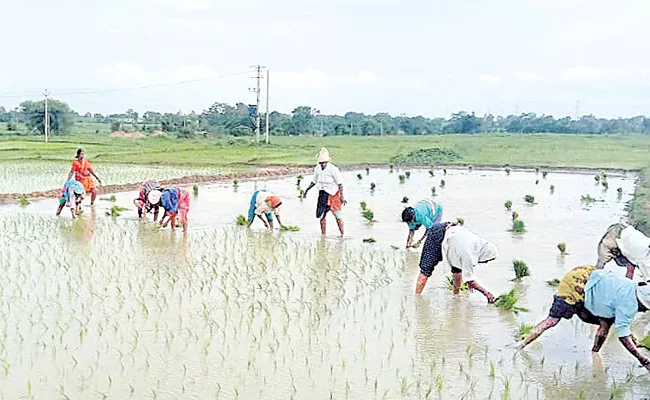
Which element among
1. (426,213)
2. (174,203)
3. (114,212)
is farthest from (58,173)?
(426,213)

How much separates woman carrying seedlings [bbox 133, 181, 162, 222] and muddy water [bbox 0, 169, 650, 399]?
46 centimetres

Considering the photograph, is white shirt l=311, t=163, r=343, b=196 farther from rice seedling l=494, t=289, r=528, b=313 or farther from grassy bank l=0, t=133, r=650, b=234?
grassy bank l=0, t=133, r=650, b=234

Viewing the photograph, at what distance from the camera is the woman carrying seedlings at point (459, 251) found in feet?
24.2

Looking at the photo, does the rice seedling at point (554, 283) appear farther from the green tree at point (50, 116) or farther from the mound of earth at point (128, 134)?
the green tree at point (50, 116)

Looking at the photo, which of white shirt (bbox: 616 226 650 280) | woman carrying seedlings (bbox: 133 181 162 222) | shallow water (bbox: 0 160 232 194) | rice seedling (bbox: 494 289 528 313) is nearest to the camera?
white shirt (bbox: 616 226 650 280)

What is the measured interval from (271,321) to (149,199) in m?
5.61

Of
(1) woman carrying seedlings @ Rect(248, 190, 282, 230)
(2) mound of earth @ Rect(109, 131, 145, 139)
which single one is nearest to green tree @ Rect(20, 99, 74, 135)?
(2) mound of earth @ Rect(109, 131, 145, 139)

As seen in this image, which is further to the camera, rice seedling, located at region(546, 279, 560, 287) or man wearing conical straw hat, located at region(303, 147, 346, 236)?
man wearing conical straw hat, located at region(303, 147, 346, 236)

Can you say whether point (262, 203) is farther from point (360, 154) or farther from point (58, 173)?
point (360, 154)

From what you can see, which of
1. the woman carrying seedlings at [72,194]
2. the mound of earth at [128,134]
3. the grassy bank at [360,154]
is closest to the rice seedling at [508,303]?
the woman carrying seedlings at [72,194]

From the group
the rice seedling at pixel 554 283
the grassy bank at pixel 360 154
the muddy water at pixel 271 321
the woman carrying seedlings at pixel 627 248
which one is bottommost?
the muddy water at pixel 271 321

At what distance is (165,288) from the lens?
8180 mm

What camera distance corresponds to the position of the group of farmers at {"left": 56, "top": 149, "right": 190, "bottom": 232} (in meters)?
11.8

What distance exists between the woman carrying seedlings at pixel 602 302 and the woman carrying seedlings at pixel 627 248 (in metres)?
0.46
